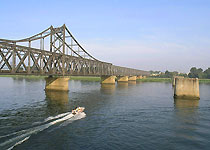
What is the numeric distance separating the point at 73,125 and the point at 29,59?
2410 cm

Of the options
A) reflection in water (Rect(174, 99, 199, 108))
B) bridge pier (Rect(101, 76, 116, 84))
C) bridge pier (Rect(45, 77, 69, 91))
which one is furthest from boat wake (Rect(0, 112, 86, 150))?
bridge pier (Rect(101, 76, 116, 84))

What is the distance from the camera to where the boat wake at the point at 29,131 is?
15.8 meters

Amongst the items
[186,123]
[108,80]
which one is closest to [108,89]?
[108,80]

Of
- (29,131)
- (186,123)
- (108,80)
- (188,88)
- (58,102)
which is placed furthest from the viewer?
(108,80)

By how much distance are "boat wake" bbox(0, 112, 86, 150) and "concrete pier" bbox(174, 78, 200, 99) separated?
27.1 m

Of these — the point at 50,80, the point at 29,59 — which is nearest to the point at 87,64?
the point at 50,80

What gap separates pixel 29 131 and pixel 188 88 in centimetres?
3673

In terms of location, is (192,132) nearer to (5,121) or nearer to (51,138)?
(51,138)

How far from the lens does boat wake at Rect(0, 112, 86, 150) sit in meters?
15.8

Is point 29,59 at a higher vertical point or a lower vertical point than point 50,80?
higher

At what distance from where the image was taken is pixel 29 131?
19.0 m

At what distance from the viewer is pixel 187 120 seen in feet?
81.2

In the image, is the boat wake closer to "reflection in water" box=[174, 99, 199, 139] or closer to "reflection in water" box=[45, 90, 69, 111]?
"reflection in water" box=[45, 90, 69, 111]

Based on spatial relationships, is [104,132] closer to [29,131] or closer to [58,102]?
[29,131]
